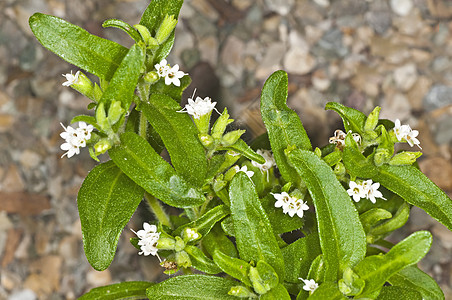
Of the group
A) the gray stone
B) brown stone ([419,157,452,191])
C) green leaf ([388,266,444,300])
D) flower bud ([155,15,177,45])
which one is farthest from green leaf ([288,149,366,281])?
the gray stone

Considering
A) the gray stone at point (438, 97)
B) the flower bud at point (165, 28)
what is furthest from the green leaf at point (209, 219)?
the gray stone at point (438, 97)

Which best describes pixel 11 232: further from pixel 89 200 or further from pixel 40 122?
pixel 89 200

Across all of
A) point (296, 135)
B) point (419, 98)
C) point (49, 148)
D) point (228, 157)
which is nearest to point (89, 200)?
point (228, 157)

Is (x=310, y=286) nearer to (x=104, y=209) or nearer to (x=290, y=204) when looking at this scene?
(x=290, y=204)

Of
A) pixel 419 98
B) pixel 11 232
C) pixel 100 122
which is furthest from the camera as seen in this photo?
pixel 419 98

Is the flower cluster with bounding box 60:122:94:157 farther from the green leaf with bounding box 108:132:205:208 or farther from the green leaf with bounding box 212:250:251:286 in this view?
the green leaf with bounding box 212:250:251:286

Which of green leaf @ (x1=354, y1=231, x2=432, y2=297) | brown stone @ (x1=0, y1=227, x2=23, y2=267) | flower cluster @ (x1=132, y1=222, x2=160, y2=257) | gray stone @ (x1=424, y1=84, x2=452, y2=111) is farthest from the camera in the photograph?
gray stone @ (x1=424, y1=84, x2=452, y2=111)
